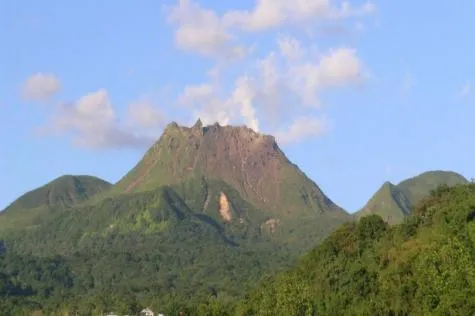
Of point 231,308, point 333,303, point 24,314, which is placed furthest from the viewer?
point 24,314

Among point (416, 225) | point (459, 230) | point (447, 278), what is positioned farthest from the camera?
point (416, 225)

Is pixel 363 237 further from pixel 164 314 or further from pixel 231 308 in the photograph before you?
pixel 164 314

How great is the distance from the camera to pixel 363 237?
140 meters

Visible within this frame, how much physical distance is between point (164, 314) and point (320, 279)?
61.0m

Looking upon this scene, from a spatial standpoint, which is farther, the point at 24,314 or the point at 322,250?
the point at 24,314

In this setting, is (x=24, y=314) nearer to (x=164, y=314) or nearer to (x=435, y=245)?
(x=164, y=314)

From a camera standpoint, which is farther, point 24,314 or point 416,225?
point 24,314

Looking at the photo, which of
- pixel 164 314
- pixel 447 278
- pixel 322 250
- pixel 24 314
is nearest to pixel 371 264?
pixel 322 250

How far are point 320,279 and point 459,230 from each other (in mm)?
30536

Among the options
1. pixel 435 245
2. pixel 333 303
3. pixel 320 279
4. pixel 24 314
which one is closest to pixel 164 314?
pixel 24 314

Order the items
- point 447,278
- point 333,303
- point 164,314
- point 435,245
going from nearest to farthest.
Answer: point 447,278
point 435,245
point 333,303
point 164,314

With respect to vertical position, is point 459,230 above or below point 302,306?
above

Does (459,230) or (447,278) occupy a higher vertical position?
(459,230)

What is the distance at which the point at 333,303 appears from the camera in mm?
115812
